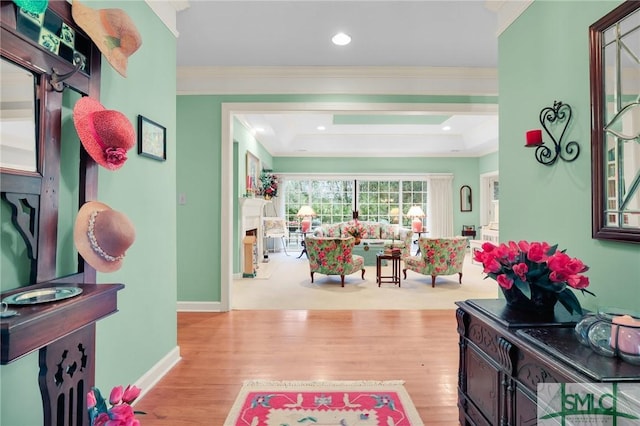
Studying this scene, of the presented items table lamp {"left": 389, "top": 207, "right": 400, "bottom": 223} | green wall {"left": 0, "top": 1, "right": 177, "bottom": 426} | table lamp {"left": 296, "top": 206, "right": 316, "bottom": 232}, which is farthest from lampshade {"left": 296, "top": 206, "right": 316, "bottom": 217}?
green wall {"left": 0, "top": 1, "right": 177, "bottom": 426}

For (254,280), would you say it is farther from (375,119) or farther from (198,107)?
(375,119)

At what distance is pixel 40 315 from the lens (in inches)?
35.0

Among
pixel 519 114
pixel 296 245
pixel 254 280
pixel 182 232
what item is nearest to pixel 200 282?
pixel 182 232

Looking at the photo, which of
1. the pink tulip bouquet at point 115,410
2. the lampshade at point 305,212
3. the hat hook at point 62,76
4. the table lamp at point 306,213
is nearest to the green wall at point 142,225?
the hat hook at point 62,76

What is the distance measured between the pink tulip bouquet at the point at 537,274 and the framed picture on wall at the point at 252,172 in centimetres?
464

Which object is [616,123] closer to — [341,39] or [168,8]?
[341,39]

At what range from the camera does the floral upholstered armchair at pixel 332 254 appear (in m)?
4.60

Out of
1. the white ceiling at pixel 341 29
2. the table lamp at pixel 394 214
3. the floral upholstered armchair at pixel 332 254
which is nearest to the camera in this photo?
the white ceiling at pixel 341 29

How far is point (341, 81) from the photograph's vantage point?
362cm

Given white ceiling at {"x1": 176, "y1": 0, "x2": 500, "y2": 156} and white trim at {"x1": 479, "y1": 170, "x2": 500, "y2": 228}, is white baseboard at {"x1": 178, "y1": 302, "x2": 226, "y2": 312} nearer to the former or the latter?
white ceiling at {"x1": 176, "y1": 0, "x2": 500, "y2": 156}

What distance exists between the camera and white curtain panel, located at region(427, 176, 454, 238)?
27.2 feet

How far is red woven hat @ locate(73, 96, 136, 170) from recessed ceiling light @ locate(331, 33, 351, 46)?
214 centimetres

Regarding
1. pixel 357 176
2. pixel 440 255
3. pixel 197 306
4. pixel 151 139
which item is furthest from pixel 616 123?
pixel 357 176

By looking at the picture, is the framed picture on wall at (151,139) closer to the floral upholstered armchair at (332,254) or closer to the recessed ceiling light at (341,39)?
the recessed ceiling light at (341,39)
